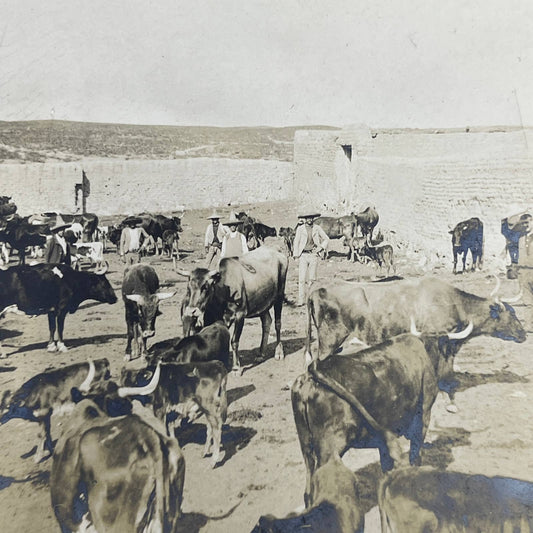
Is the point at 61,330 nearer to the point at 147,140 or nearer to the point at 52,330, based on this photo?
the point at 52,330

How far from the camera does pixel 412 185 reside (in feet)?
18.9

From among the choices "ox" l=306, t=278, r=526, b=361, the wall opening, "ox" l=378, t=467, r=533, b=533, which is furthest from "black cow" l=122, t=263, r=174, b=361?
the wall opening

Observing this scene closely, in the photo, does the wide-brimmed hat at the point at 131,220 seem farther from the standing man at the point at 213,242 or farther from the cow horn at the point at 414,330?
A: the cow horn at the point at 414,330

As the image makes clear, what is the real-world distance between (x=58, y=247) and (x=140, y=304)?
4.53 ft

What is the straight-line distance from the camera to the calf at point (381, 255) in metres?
5.27

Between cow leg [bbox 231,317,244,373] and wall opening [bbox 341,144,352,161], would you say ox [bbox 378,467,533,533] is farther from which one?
wall opening [bbox 341,144,352,161]

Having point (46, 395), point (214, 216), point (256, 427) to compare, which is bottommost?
point (256, 427)

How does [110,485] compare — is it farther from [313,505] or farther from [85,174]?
[85,174]

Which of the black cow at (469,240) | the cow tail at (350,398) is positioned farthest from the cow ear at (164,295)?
the black cow at (469,240)

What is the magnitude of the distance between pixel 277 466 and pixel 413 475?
39.2 inches

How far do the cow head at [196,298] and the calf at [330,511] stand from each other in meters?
1.63

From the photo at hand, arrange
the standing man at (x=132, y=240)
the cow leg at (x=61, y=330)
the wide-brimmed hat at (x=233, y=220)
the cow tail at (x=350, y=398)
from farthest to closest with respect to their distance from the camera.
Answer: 1. the wide-brimmed hat at (x=233, y=220)
2. the standing man at (x=132, y=240)
3. the cow leg at (x=61, y=330)
4. the cow tail at (x=350, y=398)

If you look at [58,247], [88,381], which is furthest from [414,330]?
[58,247]

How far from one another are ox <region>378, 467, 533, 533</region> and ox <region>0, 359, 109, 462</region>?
241 cm
